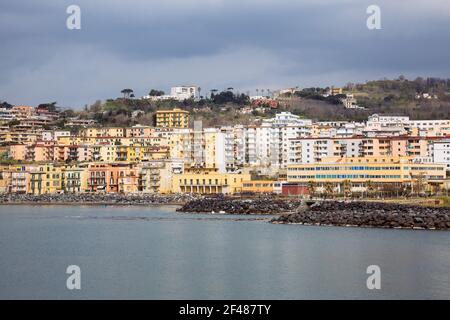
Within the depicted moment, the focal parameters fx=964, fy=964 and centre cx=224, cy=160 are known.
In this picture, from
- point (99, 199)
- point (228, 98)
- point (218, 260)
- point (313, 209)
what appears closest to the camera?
point (218, 260)

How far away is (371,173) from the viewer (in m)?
56.9

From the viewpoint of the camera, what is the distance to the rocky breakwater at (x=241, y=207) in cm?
4956

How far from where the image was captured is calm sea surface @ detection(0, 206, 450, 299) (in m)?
21.5

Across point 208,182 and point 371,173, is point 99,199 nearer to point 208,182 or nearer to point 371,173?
point 208,182

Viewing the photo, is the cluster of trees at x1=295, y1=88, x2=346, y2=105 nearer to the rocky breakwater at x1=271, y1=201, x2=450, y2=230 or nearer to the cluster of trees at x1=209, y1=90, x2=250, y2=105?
the cluster of trees at x1=209, y1=90, x2=250, y2=105

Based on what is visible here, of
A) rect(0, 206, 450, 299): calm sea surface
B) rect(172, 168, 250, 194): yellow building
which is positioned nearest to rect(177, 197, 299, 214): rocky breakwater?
rect(0, 206, 450, 299): calm sea surface

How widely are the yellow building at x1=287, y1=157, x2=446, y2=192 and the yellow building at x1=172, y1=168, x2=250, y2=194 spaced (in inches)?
250

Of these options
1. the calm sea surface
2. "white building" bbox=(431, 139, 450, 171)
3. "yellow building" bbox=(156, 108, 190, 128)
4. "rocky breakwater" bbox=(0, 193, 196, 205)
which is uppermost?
"yellow building" bbox=(156, 108, 190, 128)

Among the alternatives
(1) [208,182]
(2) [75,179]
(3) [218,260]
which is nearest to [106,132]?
(2) [75,179]

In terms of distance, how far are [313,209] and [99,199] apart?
903 inches
